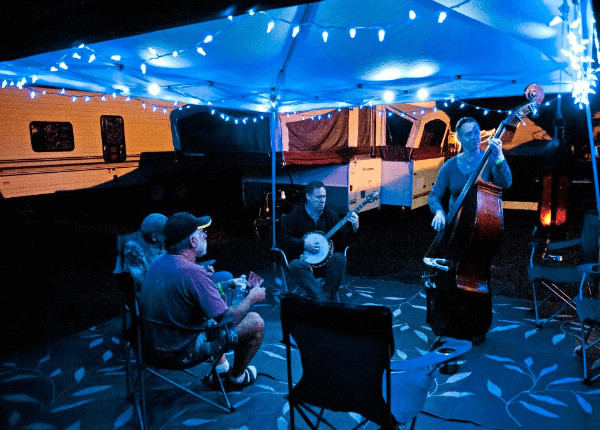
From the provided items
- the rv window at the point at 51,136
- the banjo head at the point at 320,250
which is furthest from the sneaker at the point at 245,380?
the rv window at the point at 51,136

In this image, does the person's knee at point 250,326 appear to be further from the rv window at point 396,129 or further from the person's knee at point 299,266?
the rv window at point 396,129

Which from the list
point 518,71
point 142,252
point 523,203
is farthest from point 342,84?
point 523,203

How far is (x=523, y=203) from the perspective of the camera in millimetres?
11109

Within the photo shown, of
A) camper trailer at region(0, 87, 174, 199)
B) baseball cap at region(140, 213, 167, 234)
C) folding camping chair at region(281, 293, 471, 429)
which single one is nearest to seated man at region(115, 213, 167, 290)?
baseball cap at region(140, 213, 167, 234)

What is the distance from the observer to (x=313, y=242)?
4.88 meters

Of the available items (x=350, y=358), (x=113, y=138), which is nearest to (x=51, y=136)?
(x=113, y=138)

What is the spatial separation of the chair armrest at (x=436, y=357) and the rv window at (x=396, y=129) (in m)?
10.7

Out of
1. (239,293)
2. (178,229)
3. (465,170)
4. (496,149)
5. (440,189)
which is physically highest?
(496,149)

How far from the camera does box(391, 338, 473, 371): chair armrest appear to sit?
2.10 m

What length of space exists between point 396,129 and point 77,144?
882 cm

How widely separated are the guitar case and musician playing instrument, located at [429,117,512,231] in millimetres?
540

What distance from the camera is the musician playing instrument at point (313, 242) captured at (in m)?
4.73

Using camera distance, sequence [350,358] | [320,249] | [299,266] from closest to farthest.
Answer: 1. [350,358]
2. [299,266]
3. [320,249]

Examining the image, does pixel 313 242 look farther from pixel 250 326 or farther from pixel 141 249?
pixel 141 249
